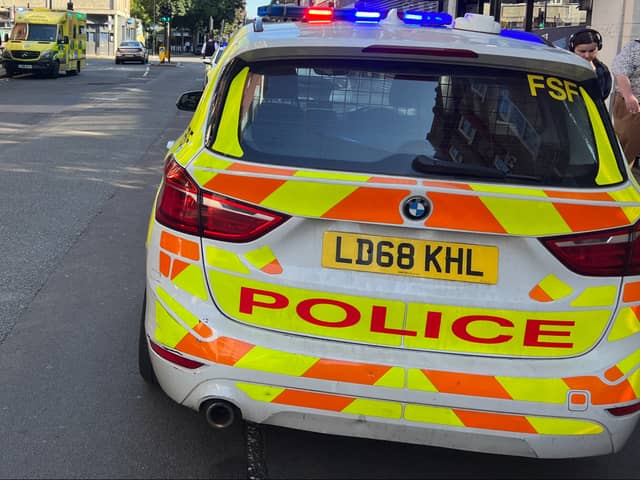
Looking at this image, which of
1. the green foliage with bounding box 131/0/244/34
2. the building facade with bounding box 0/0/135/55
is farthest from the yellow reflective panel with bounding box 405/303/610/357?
the green foliage with bounding box 131/0/244/34

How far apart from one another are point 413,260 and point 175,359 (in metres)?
0.92

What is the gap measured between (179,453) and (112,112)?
14930mm

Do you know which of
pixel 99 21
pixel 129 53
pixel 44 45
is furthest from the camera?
pixel 99 21

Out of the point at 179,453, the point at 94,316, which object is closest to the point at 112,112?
the point at 94,316

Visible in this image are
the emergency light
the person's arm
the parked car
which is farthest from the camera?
the parked car

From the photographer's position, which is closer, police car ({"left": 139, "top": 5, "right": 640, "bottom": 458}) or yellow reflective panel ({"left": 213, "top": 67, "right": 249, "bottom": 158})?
police car ({"left": 139, "top": 5, "right": 640, "bottom": 458})

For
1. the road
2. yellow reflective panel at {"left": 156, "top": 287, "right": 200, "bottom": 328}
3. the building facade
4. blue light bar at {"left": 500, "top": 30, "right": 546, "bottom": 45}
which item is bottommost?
the road

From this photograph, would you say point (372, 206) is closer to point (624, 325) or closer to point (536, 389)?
point (536, 389)

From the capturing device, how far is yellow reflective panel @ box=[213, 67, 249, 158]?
9.66 feet

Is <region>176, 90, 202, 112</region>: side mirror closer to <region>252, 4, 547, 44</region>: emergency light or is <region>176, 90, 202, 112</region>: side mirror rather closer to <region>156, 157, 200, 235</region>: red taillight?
<region>252, 4, 547, 44</region>: emergency light

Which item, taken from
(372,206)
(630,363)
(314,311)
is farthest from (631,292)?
(314,311)

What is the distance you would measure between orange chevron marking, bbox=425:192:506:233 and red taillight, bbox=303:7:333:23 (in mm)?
1472

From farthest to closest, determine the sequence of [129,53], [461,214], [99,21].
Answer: [99,21], [129,53], [461,214]

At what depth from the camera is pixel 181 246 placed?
2939 mm
